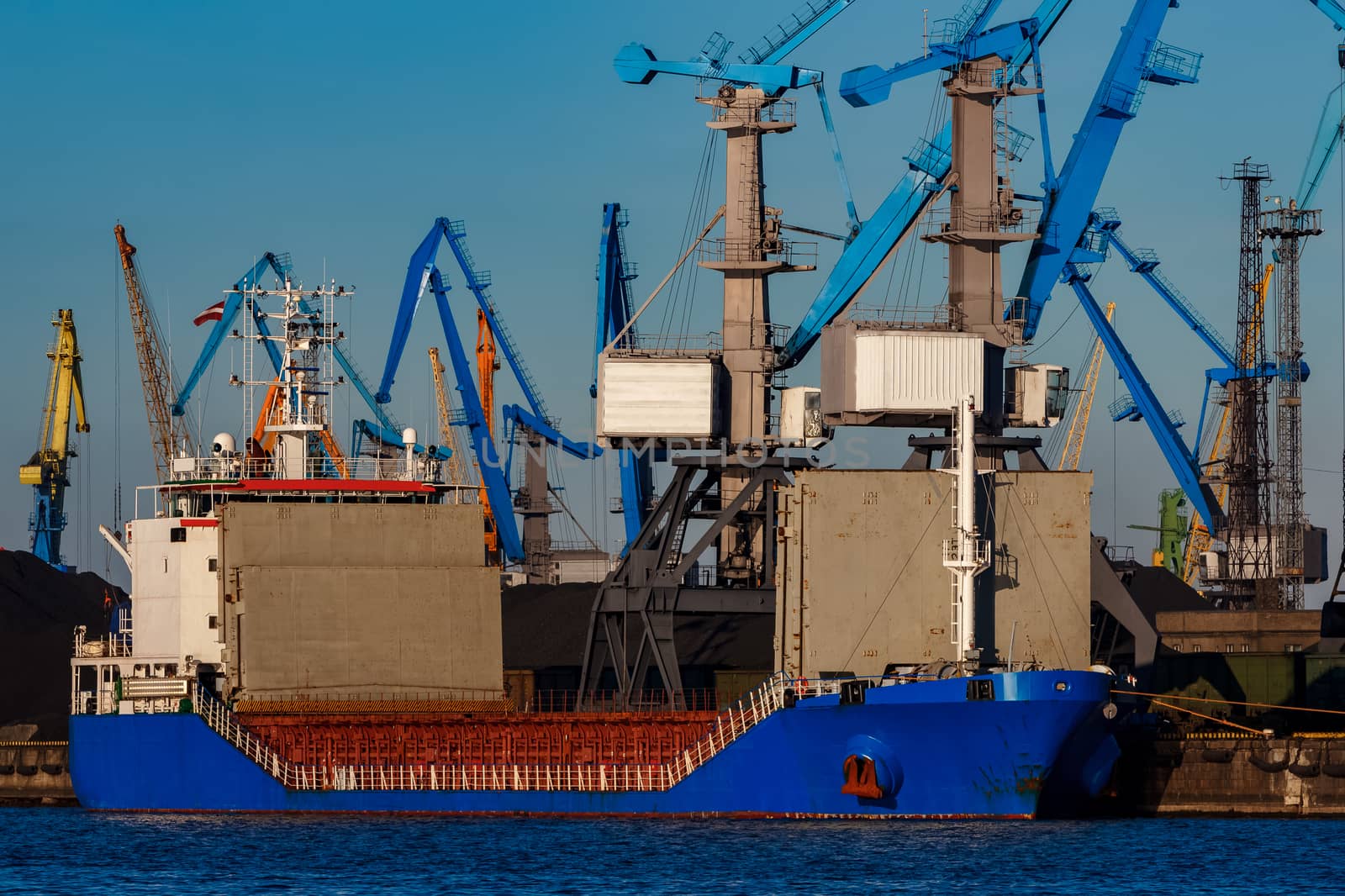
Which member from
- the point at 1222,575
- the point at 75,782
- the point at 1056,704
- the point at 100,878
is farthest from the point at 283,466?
the point at 1222,575

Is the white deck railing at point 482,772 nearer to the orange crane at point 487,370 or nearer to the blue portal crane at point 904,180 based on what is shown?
the blue portal crane at point 904,180

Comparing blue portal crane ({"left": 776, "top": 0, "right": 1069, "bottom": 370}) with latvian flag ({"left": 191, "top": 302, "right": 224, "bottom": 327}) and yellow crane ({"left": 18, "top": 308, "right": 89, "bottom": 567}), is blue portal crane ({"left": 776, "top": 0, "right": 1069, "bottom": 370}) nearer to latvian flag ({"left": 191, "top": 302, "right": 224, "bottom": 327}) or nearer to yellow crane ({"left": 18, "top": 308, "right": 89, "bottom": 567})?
latvian flag ({"left": 191, "top": 302, "right": 224, "bottom": 327})

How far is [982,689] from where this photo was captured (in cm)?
4550

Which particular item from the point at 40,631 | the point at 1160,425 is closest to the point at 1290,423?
the point at 1160,425

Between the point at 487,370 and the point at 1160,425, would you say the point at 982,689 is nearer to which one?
the point at 1160,425

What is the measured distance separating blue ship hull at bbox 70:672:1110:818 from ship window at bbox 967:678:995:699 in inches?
2.9

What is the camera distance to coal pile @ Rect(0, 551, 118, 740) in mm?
75000

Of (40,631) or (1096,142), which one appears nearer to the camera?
(1096,142)

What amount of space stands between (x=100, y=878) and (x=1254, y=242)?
6534 centimetres

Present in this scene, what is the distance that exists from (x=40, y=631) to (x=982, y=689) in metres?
51.1

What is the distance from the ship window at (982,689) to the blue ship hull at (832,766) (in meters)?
0.07

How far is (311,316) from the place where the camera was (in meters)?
59.7

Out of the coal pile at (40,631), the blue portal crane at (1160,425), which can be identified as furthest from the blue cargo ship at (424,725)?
the blue portal crane at (1160,425)

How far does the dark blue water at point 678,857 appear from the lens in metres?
40.8
